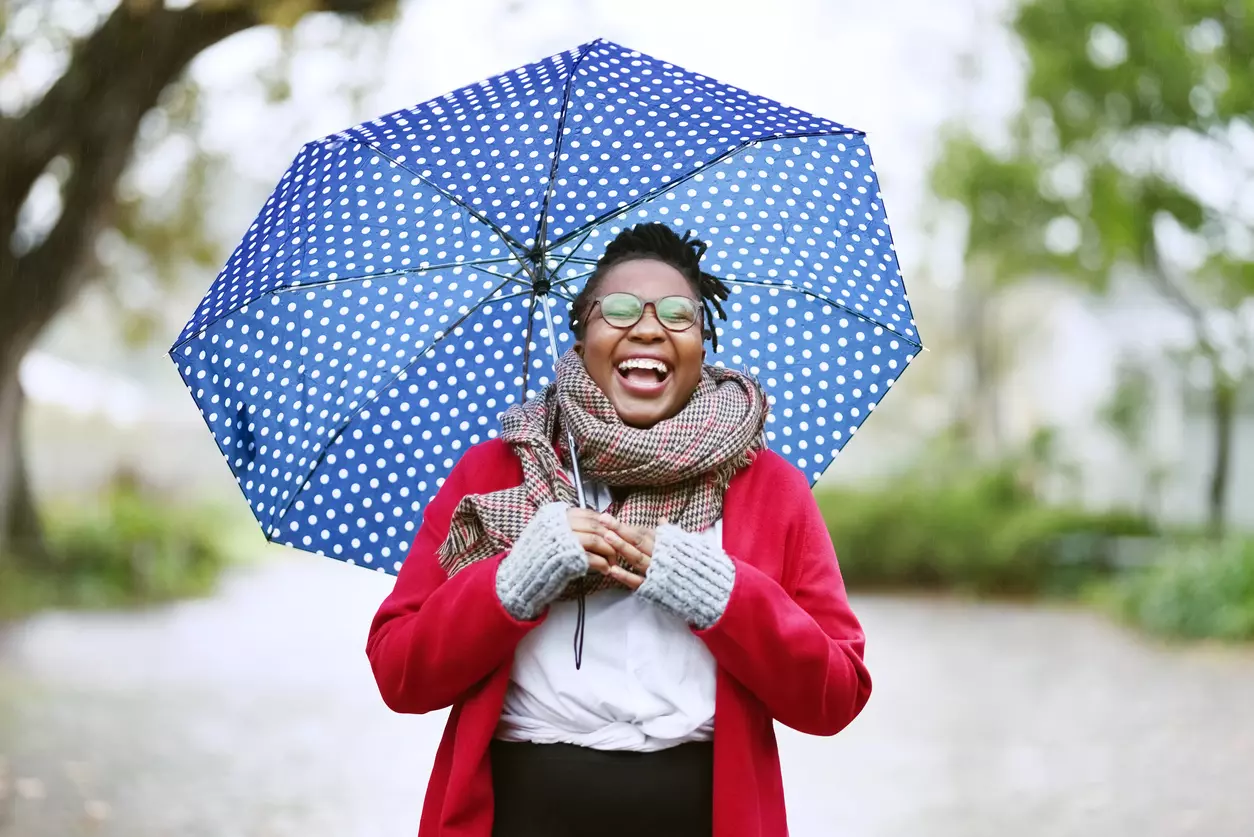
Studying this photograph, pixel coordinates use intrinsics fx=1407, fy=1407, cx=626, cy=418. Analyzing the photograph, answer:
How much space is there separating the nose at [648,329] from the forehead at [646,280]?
5 centimetres

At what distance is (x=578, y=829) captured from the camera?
2.28 m

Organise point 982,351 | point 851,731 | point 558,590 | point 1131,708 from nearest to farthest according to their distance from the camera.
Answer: point 558,590 < point 851,731 < point 1131,708 < point 982,351

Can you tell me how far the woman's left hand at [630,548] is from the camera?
2146 millimetres

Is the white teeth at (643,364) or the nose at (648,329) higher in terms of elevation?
the nose at (648,329)

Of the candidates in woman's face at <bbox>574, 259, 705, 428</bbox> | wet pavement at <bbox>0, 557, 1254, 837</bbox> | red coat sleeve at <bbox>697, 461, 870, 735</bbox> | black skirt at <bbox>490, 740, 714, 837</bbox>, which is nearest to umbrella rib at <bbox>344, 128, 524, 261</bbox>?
woman's face at <bbox>574, 259, 705, 428</bbox>

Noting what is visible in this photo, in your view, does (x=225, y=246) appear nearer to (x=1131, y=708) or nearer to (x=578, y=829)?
(x=1131, y=708)

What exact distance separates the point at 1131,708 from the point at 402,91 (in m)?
9.89

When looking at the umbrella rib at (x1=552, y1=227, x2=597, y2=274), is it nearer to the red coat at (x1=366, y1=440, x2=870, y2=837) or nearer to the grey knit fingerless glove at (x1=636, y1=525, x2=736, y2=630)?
the red coat at (x1=366, y1=440, x2=870, y2=837)

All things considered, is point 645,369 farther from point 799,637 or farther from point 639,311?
point 799,637

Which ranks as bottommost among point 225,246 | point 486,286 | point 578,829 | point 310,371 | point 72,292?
point 578,829

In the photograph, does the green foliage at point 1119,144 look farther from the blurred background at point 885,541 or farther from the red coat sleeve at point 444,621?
the red coat sleeve at point 444,621

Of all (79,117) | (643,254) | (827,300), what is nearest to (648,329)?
(643,254)

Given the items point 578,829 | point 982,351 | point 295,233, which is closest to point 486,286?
point 295,233

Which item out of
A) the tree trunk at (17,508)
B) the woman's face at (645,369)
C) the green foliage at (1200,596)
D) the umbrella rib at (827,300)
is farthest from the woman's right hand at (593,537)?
the tree trunk at (17,508)
